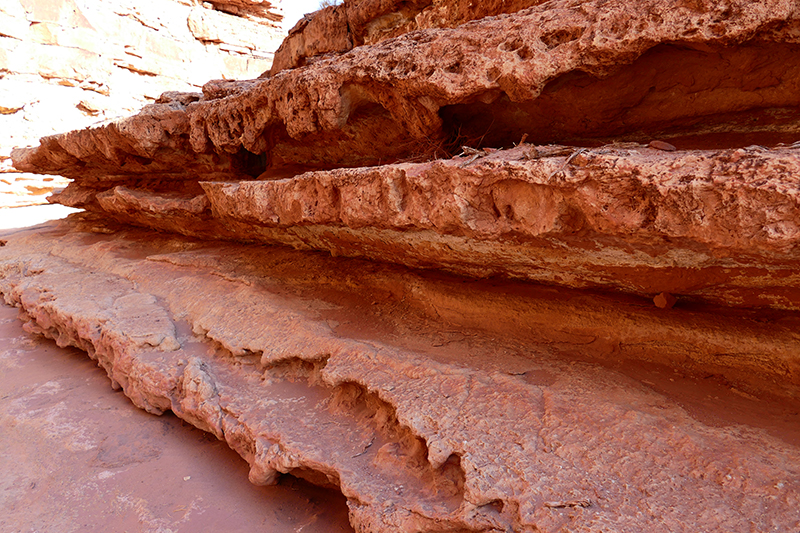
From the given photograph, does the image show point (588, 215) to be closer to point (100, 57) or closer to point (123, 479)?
point (123, 479)

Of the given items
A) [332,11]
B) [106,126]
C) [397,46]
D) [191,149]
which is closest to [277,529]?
[397,46]

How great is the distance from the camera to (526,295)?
6.53ft

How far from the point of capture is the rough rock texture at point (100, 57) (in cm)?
910

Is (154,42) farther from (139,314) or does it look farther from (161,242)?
(139,314)

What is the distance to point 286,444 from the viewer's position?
1.56 m

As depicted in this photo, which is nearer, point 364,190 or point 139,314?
point 364,190

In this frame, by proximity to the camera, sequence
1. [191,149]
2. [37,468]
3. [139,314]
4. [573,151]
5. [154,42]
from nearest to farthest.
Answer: [573,151] < [37,468] < [139,314] < [191,149] < [154,42]

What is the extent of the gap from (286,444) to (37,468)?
1139 millimetres

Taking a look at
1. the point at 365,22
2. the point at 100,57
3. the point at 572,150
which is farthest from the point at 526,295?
the point at 100,57

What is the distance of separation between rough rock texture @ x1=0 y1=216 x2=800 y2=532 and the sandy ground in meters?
0.11

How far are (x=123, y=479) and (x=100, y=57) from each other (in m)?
12.1

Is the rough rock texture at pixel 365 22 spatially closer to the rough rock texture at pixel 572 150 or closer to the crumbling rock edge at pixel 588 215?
the rough rock texture at pixel 572 150

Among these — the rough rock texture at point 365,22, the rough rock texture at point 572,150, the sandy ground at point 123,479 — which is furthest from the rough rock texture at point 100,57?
the rough rock texture at point 572,150

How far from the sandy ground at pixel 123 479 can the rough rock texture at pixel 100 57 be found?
9.19 metres
